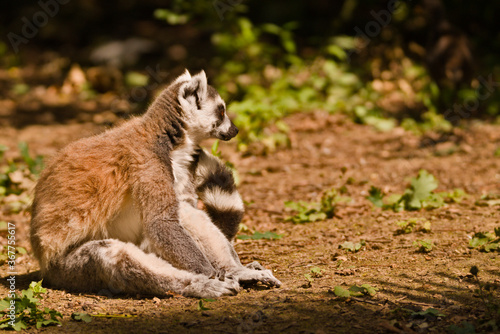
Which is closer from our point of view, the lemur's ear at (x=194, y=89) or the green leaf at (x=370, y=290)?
the green leaf at (x=370, y=290)

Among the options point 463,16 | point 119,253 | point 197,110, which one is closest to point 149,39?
point 463,16

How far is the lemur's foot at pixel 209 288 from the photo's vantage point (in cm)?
328

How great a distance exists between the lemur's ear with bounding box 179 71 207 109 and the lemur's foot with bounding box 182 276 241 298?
1.36 meters

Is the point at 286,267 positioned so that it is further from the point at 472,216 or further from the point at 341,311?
the point at 472,216

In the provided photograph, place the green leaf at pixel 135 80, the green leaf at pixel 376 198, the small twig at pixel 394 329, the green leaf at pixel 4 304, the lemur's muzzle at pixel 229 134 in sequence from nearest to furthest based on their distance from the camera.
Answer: the small twig at pixel 394 329 → the green leaf at pixel 4 304 → the lemur's muzzle at pixel 229 134 → the green leaf at pixel 376 198 → the green leaf at pixel 135 80

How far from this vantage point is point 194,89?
4.00m

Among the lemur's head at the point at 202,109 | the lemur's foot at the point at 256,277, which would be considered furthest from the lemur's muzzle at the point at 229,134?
the lemur's foot at the point at 256,277

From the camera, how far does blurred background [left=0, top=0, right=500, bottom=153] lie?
8.60m

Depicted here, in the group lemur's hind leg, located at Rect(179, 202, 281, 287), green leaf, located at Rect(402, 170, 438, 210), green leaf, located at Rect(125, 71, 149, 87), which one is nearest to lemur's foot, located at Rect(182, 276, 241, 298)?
lemur's hind leg, located at Rect(179, 202, 281, 287)

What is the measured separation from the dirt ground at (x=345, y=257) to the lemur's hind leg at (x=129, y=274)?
73 mm

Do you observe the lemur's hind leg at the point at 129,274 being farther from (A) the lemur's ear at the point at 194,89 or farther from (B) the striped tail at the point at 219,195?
(A) the lemur's ear at the point at 194,89

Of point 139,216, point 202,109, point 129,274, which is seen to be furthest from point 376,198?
point 129,274

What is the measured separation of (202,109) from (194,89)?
0.56 ft

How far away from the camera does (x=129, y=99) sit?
10242 mm
